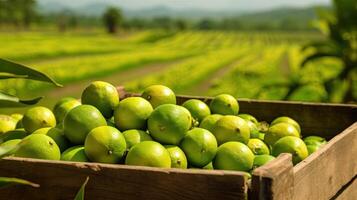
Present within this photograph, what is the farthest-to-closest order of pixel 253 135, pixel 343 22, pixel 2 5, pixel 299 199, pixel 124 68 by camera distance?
pixel 2 5, pixel 124 68, pixel 343 22, pixel 253 135, pixel 299 199

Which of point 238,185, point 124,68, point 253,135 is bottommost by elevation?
point 124,68

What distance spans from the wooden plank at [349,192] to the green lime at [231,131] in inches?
19.5

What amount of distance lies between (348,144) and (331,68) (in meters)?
23.3

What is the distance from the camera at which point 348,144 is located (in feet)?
7.61

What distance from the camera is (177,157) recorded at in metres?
2.21

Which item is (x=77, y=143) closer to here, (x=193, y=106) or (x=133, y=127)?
(x=133, y=127)

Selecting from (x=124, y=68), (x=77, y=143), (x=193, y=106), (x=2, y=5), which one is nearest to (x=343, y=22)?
(x=193, y=106)

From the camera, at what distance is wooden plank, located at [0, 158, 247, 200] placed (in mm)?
1673

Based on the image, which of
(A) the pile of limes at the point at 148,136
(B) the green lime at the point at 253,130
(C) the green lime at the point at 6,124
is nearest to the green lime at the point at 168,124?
(A) the pile of limes at the point at 148,136

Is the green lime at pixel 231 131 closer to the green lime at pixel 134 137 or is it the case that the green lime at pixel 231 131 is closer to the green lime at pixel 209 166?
the green lime at pixel 209 166

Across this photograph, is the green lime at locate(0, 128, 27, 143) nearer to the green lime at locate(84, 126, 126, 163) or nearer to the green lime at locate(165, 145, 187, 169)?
the green lime at locate(84, 126, 126, 163)

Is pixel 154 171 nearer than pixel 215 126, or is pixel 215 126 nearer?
pixel 154 171

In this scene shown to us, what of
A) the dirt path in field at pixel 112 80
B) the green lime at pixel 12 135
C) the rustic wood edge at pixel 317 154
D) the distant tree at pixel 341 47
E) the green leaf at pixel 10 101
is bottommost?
the dirt path in field at pixel 112 80

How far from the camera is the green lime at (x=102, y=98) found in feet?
8.95
